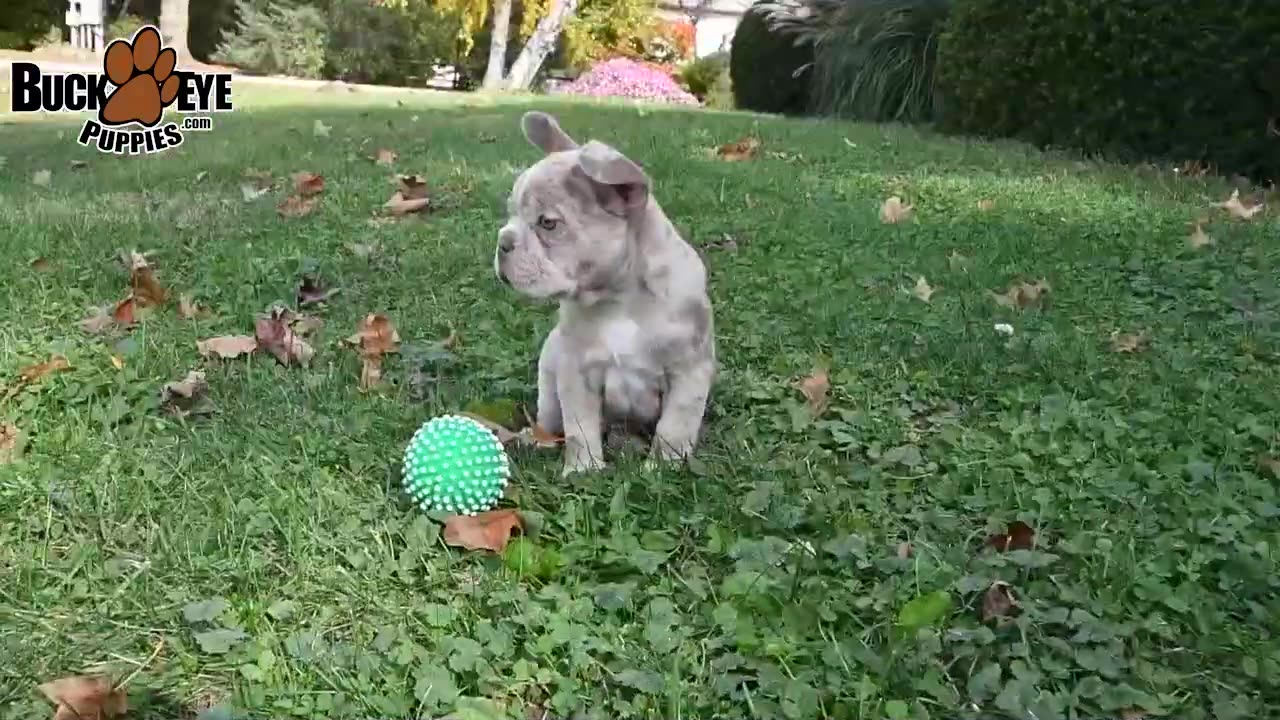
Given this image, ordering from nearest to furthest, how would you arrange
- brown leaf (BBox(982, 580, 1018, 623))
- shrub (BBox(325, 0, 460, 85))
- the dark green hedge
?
brown leaf (BBox(982, 580, 1018, 623))
the dark green hedge
shrub (BBox(325, 0, 460, 85))

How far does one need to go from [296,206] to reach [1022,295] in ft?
11.0

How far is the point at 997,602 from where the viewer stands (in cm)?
211

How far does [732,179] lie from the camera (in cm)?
636

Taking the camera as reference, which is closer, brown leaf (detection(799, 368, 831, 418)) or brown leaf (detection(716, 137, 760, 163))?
brown leaf (detection(799, 368, 831, 418))

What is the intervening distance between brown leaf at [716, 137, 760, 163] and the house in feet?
97.4

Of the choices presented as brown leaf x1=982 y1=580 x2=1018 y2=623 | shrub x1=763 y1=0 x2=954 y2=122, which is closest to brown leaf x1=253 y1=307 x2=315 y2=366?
brown leaf x1=982 y1=580 x2=1018 y2=623

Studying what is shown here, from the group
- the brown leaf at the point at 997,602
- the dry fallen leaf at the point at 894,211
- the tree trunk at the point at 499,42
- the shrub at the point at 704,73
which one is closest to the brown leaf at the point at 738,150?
the dry fallen leaf at the point at 894,211

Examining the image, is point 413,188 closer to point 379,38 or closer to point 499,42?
point 499,42

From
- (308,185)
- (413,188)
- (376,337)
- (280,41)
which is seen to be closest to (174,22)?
(280,41)

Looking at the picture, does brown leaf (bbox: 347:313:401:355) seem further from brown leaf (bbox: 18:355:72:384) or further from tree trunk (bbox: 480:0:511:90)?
tree trunk (bbox: 480:0:511:90)

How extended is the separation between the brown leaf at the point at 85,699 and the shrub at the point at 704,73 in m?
20.0

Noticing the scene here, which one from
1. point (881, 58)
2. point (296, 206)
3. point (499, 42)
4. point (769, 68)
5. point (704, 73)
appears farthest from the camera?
point (499, 42)

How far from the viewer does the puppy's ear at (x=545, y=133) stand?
117 inches

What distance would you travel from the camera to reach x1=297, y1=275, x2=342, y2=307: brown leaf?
13.5 feet
